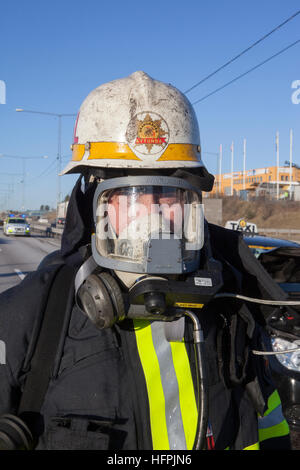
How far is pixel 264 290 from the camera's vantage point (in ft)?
6.34

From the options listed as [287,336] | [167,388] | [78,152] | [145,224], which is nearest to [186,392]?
[167,388]

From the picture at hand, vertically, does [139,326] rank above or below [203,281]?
below

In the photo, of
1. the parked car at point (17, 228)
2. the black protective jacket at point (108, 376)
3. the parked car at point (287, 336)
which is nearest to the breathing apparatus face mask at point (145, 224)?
the black protective jacket at point (108, 376)

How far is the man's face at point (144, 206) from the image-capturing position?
175 centimetres

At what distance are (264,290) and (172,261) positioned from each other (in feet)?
1.81

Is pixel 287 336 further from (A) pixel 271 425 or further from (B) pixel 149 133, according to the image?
(B) pixel 149 133

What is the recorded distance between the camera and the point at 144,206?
175cm

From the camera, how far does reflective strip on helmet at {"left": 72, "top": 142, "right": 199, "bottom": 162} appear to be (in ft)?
6.45

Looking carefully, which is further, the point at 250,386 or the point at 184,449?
the point at 250,386

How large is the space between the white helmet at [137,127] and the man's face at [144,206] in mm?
229

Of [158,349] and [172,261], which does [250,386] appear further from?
[172,261]

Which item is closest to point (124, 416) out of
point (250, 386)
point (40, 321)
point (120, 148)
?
point (40, 321)

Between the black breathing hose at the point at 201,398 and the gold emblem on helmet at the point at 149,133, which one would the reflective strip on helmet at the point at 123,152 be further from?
the black breathing hose at the point at 201,398

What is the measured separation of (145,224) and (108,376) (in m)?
0.56
